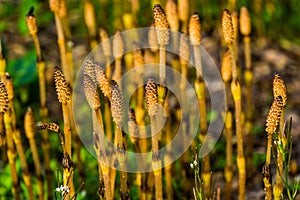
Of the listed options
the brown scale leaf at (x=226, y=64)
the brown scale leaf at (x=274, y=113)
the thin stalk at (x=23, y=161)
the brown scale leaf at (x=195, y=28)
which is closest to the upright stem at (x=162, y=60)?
the brown scale leaf at (x=195, y=28)

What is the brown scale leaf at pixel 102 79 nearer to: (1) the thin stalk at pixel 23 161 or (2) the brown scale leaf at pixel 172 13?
(2) the brown scale leaf at pixel 172 13

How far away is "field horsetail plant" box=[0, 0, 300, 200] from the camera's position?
1.77m

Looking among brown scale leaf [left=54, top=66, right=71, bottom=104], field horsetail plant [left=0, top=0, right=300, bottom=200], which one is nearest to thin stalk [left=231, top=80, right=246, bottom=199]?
field horsetail plant [left=0, top=0, right=300, bottom=200]

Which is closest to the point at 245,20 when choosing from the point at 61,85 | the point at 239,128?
the point at 239,128

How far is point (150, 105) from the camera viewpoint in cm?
164

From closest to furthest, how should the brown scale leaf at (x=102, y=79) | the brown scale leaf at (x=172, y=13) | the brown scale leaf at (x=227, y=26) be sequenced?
1. the brown scale leaf at (x=102, y=79)
2. the brown scale leaf at (x=227, y=26)
3. the brown scale leaf at (x=172, y=13)

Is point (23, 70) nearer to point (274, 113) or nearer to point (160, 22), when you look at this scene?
point (160, 22)

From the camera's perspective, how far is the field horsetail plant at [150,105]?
5.79ft

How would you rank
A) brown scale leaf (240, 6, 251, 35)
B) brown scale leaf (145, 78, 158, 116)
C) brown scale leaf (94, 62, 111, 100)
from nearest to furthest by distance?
brown scale leaf (145, 78, 158, 116), brown scale leaf (94, 62, 111, 100), brown scale leaf (240, 6, 251, 35)

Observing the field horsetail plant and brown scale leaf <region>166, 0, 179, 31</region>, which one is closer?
the field horsetail plant

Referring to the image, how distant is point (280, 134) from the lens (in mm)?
1739

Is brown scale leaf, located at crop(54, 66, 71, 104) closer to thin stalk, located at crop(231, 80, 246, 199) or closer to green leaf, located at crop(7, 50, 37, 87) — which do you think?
thin stalk, located at crop(231, 80, 246, 199)

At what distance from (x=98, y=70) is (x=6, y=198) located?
0.86 m

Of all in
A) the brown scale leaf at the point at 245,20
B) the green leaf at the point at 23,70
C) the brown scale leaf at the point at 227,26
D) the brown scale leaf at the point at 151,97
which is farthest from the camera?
the green leaf at the point at 23,70
